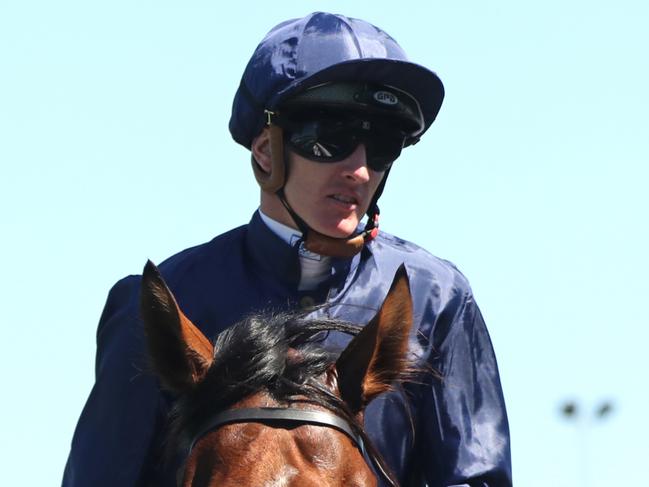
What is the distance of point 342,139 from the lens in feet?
20.0

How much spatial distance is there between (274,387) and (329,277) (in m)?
1.28

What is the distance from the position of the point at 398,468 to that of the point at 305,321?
910 mm

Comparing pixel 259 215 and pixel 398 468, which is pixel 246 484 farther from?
pixel 259 215

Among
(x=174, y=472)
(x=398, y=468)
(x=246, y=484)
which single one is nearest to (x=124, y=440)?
(x=174, y=472)

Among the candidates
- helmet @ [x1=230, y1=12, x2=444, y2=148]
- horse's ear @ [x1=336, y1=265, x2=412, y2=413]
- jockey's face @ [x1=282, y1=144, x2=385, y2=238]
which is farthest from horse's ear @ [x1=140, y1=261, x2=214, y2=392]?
helmet @ [x1=230, y1=12, x2=444, y2=148]

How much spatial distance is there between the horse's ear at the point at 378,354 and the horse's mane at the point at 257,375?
0.23ft

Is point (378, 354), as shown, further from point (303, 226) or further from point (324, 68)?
point (324, 68)

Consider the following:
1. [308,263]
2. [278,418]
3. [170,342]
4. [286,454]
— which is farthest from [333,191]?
[286,454]

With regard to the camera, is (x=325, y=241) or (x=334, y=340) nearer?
(x=334, y=340)

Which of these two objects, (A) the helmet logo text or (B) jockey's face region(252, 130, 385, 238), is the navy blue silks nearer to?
(B) jockey's face region(252, 130, 385, 238)

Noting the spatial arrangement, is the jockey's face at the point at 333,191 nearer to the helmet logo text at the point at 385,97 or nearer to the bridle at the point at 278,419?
the helmet logo text at the point at 385,97

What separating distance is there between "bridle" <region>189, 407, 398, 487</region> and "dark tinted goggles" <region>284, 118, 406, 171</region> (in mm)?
1325

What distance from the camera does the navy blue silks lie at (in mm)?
5977

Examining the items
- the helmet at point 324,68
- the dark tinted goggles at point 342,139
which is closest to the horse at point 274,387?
the dark tinted goggles at point 342,139
